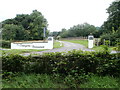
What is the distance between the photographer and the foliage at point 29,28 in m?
7.00

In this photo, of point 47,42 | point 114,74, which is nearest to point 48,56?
point 114,74

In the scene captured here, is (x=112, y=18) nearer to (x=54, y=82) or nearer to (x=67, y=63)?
(x=67, y=63)

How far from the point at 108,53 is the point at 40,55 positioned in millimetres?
1503

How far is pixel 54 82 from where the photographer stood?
2117 millimetres

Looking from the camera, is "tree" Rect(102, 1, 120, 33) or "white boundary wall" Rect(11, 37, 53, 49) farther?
"tree" Rect(102, 1, 120, 33)

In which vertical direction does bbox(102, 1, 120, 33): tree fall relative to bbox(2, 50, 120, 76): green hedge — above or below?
above

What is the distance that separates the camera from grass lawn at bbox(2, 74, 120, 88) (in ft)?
6.45

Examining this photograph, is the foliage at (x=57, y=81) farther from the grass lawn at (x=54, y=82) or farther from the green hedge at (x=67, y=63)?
the green hedge at (x=67, y=63)

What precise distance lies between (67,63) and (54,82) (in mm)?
468

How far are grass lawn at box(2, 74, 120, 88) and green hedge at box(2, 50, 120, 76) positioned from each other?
146mm

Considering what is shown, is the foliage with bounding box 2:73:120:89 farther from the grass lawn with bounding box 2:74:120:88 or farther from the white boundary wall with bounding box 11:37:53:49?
the white boundary wall with bounding box 11:37:53:49

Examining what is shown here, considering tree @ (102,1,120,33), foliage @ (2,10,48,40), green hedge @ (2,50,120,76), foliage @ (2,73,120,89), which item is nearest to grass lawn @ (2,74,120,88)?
foliage @ (2,73,120,89)

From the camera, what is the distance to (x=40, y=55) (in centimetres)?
241

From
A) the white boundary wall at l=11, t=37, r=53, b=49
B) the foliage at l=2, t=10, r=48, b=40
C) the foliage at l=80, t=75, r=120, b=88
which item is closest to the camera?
the foliage at l=80, t=75, r=120, b=88
